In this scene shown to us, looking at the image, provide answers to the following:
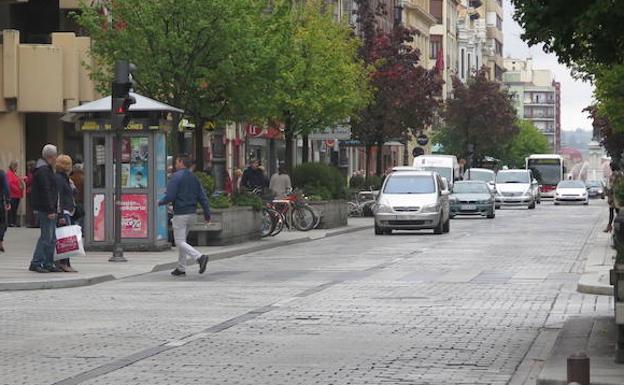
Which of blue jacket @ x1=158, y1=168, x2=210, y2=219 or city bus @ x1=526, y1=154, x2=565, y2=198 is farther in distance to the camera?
city bus @ x1=526, y1=154, x2=565, y2=198

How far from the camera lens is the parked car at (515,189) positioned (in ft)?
260

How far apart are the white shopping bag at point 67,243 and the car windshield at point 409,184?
770 inches

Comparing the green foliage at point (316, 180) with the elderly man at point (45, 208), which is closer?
the elderly man at point (45, 208)

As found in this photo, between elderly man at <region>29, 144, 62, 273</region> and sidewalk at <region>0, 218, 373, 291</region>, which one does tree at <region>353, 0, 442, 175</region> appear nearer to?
sidewalk at <region>0, 218, 373, 291</region>

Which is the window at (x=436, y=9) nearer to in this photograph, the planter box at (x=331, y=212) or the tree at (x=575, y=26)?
the planter box at (x=331, y=212)

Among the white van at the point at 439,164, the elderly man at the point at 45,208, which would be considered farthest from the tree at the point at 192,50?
the white van at the point at 439,164

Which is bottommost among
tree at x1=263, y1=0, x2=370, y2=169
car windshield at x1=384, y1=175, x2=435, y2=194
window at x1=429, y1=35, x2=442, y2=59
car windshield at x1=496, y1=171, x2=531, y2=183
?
car windshield at x1=496, y1=171, x2=531, y2=183

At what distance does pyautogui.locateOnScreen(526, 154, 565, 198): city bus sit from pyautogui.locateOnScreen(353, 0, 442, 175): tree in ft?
114

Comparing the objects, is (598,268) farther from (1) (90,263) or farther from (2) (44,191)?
(2) (44,191)

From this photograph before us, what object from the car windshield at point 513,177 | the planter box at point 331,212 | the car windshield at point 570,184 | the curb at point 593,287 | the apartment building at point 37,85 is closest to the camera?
the curb at point 593,287

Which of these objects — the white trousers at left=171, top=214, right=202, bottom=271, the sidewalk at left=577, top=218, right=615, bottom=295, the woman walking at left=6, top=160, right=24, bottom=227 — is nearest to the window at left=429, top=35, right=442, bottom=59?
the woman walking at left=6, top=160, right=24, bottom=227

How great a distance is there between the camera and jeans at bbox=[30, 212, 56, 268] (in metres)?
23.7

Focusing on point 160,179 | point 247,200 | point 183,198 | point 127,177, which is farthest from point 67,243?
point 247,200

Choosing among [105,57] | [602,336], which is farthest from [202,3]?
[602,336]
